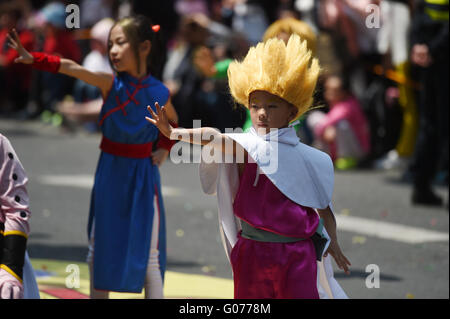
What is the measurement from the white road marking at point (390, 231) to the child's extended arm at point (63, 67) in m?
3.62

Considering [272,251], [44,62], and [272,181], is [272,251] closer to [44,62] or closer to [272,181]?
[272,181]

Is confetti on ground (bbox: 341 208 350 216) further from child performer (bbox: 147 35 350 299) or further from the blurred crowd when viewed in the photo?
child performer (bbox: 147 35 350 299)

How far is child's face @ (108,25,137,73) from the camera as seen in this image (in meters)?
5.39

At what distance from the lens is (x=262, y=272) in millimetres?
4039

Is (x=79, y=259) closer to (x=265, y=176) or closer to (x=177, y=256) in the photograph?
(x=177, y=256)

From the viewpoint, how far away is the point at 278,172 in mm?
4055

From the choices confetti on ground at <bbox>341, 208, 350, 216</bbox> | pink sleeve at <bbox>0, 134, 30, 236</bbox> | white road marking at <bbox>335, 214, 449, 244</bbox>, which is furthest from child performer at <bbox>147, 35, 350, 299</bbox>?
confetti on ground at <bbox>341, 208, 350, 216</bbox>

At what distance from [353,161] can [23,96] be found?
8.30 m

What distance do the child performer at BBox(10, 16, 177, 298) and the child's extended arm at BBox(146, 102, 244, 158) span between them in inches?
49.8

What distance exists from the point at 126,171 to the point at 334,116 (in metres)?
7.12

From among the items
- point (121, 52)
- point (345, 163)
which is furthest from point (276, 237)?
point (345, 163)

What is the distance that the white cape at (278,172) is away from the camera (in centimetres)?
405

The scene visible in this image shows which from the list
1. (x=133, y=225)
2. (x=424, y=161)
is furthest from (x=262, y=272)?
(x=424, y=161)

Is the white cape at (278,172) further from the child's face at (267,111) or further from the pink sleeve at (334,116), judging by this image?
the pink sleeve at (334,116)
